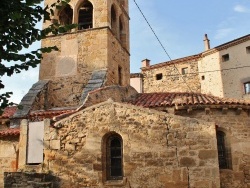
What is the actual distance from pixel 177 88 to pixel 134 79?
14.4 feet

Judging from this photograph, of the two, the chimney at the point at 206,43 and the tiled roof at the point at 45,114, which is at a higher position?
the chimney at the point at 206,43

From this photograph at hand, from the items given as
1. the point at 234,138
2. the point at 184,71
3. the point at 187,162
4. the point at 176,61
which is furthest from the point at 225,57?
the point at 187,162

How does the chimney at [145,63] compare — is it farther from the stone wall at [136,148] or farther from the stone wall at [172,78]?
the stone wall at [136,148]

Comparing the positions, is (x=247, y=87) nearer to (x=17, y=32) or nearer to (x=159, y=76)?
(x=159, y=76)

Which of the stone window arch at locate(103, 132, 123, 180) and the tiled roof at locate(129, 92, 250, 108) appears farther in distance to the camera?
the tiled roof at locate(129, 92, 250, 108)

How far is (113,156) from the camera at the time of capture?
920 cm

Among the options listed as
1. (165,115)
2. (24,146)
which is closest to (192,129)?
(165,115)

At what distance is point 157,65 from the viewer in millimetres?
30594

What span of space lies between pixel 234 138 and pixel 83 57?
7556mm

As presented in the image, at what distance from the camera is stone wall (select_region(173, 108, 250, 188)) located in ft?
34.1

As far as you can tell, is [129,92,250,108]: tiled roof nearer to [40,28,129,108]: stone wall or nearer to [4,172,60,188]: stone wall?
[40,28,129,108]: stone wall

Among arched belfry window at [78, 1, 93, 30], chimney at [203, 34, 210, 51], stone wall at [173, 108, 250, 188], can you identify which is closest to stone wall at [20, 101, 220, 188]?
stone wall at [173, 108, 250, 188]

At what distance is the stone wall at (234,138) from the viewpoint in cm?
1041

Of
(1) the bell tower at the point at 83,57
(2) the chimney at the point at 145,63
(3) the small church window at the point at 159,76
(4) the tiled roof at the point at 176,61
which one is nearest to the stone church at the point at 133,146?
(1) the bell tower at the point at 83,57
